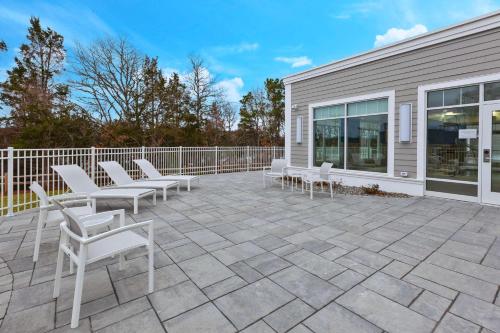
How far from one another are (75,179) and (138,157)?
412 cm

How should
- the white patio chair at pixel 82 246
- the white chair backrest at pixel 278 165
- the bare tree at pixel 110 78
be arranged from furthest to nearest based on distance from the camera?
1. the bare tree at pixel 110 78
2. the white chair backrest at pixel 278 165
3. the white patio chair at pixel 82 246

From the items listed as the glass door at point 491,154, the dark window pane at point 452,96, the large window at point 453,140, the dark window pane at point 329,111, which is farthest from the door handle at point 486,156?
the dark window pane at point 329,111

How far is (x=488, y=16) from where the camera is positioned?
5293mm

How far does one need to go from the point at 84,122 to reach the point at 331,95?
11911 millimetres

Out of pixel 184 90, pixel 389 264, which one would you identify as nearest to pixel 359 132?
pixel 389 264

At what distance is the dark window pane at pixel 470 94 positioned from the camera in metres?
5.59

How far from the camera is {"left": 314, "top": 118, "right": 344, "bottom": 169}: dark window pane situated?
8.34 meters

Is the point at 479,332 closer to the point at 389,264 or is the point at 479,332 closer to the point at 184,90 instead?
the point at 389,264

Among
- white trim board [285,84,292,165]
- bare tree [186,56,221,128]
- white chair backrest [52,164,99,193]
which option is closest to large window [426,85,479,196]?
white trim board [285,84,292,165]

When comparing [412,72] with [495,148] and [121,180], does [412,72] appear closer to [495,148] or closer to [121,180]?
[495,148]

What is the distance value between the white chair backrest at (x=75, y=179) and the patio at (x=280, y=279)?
889mm

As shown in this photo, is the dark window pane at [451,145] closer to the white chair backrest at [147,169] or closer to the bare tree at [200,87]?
the white chair backrest at [147,169]

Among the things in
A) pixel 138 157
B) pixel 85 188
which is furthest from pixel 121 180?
pixel 138 157

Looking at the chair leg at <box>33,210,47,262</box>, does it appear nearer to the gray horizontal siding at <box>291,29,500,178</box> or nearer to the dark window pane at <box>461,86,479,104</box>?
the gray horizontal siding at <box>291,29,500,178</box>
